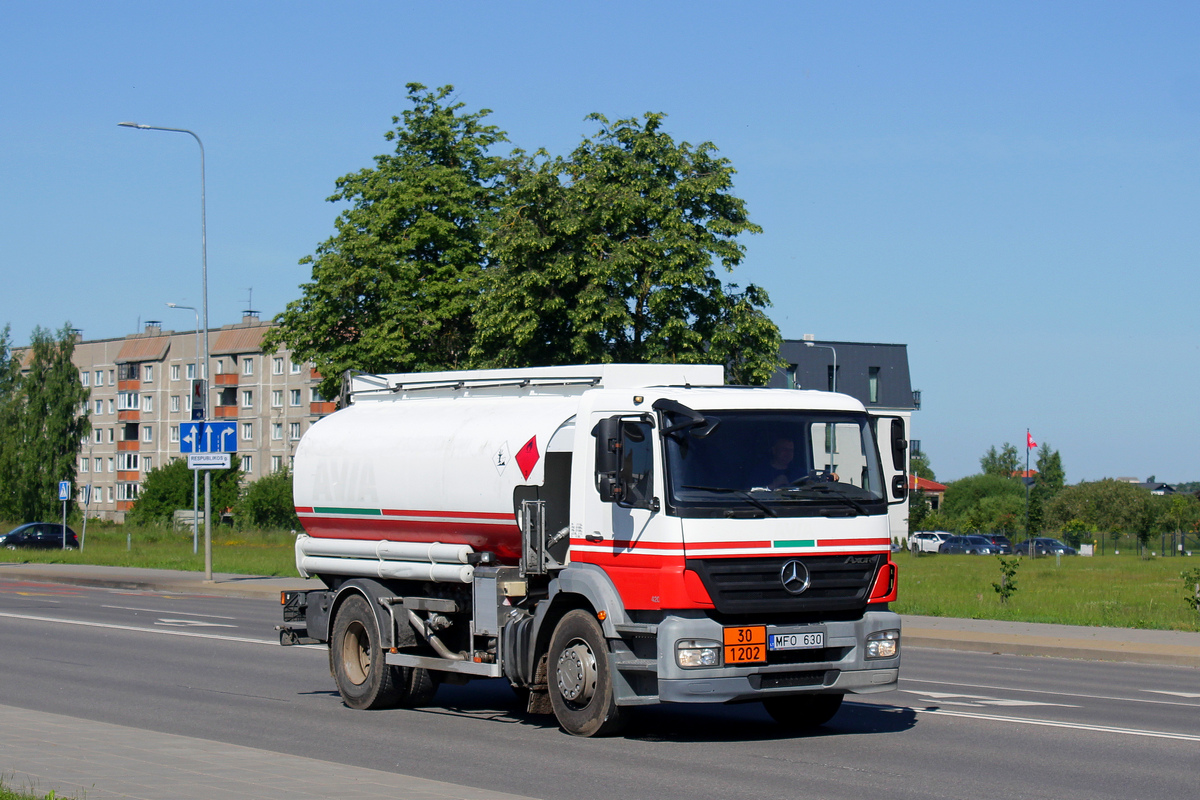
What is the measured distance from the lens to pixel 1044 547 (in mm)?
77062

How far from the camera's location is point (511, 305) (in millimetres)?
33344

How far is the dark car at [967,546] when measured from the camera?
81.4 meters

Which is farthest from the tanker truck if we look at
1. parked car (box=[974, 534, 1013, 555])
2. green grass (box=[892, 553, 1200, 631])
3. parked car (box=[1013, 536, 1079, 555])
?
parked car (box=[974, 534, 1013, 555])

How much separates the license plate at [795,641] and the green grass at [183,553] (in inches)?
1014

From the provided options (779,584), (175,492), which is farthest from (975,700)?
(175,492)

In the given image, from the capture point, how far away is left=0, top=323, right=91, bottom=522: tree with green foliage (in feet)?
306

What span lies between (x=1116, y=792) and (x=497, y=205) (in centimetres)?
3353

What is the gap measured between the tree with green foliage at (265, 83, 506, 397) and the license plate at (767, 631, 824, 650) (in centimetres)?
2645

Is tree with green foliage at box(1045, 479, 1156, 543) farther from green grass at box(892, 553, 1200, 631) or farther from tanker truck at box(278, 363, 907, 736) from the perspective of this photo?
tanker truck at box(278, 363, 907, 736)

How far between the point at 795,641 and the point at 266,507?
80441 millimetres

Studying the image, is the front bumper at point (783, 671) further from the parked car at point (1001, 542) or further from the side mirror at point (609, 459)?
the parked car at point (1001, 542)

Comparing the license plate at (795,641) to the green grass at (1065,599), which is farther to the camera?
the green grass at (1065,599)

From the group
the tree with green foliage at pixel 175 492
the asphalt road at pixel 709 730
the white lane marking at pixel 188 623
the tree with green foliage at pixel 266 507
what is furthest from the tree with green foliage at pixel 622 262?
the tree with green foliage at pixel 175 492

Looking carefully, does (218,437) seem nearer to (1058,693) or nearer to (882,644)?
(1058,693)
